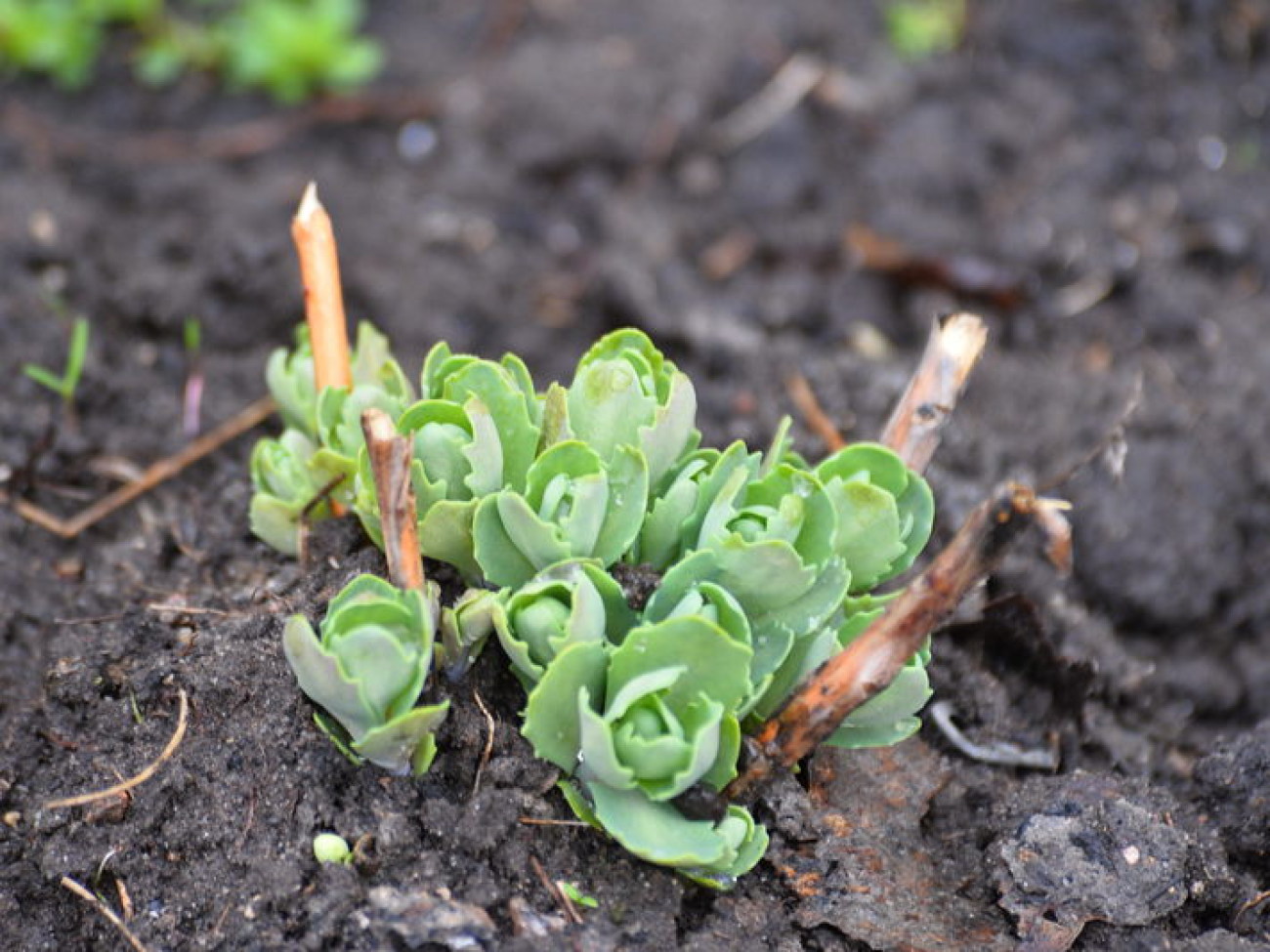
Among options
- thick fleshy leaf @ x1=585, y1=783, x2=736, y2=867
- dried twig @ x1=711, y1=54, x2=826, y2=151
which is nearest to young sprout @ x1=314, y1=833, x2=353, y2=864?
thick fleshy leaf @ x1=585, y1=783, x2=736, y2=867

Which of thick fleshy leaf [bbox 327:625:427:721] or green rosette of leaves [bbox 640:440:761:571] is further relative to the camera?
green rosette of leaves [bbox 640:440:761:571]

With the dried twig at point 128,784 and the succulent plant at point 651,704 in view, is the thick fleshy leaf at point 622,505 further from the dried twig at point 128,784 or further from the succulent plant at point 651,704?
the dried twig at point 128,784

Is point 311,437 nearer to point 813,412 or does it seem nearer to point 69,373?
point 69,373

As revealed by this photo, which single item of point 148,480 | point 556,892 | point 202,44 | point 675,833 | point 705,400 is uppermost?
point 675,833

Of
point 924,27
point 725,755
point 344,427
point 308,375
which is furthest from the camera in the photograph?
point 924,27

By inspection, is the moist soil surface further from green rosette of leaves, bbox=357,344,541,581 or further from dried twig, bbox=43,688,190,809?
green rosette of leaves, bbox=357,344,541,581

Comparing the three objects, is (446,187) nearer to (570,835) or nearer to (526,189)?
(526,189)

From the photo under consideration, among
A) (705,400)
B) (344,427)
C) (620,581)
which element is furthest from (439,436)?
(705,400)
